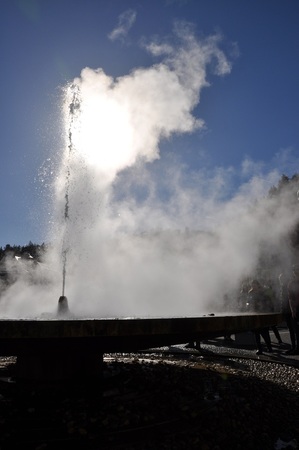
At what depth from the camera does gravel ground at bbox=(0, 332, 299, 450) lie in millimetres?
2461

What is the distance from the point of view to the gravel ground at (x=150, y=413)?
8.07 ft

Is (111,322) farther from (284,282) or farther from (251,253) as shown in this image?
(251,253)

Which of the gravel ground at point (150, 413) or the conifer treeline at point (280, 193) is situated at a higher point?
the conifer treeline at point (280, 193)

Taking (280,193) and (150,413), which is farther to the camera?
(280,193)

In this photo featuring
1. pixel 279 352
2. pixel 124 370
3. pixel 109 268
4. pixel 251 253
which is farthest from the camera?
pixel 251 253

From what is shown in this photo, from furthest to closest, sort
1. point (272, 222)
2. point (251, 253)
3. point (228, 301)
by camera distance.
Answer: point (272, 222) → point (251, 253) → point (228, 301)

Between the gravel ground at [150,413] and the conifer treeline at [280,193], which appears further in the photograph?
the conifer treeline at [280,193]

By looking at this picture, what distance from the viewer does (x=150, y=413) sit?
9.37ft

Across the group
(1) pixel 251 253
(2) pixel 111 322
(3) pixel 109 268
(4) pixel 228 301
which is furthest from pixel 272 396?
(1) pixel 251 253

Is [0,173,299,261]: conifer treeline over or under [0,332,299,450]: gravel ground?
over

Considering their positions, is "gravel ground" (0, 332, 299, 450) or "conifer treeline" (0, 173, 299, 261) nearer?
"gravel ground" (0, 332, 299, 450)

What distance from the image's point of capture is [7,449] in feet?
7.51

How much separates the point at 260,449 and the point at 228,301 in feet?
33.3

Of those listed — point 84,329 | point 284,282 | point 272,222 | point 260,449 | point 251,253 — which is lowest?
point 260,449
